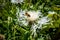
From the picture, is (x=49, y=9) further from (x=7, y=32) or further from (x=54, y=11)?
(x=7, y=32)

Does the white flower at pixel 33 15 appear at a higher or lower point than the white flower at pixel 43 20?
higher

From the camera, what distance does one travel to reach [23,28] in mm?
1656

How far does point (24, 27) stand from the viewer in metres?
1.65

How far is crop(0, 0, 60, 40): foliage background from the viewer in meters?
1.62

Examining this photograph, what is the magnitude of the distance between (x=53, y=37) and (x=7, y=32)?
341 millimetres

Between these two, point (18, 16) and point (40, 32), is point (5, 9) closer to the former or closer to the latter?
point (18, 16)

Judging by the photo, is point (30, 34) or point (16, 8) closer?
point (30, 34)

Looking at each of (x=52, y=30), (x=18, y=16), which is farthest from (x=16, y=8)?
(x=52, y=30)

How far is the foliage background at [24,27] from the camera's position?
1618 millimetres

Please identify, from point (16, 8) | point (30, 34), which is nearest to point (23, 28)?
point (30, 34)

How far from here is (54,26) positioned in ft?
5.37

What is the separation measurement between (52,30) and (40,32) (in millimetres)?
91

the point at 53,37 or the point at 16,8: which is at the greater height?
the point at 16,8

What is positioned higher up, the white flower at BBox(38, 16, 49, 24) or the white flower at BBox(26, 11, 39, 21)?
the white flower at BBox(26, 11, 39, 21)
